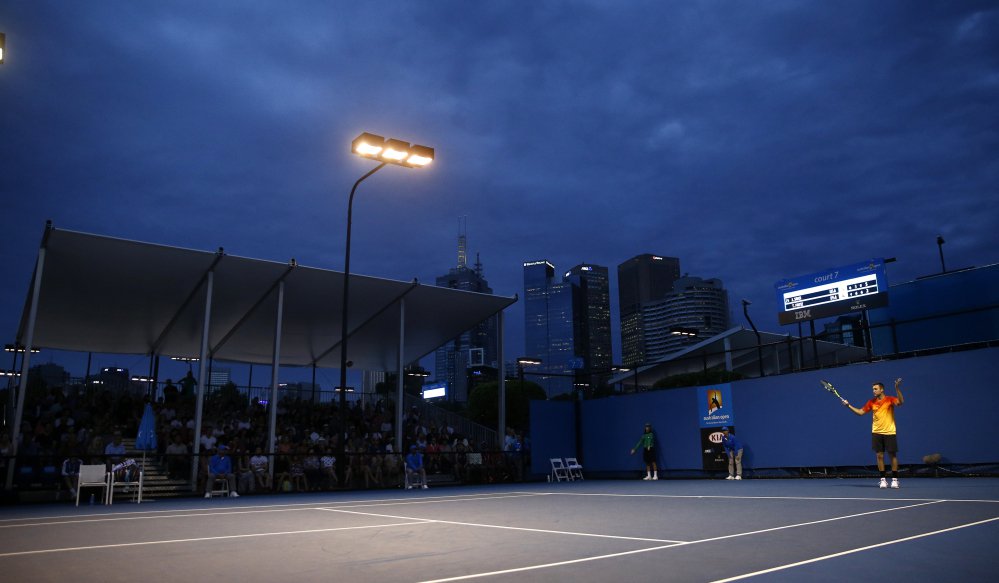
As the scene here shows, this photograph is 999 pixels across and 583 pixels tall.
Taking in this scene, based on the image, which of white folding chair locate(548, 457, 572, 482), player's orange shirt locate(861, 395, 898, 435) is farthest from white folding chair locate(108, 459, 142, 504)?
player's orange shirt locate(861, 395, 898, 435)

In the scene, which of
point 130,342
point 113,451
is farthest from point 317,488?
point 130,342

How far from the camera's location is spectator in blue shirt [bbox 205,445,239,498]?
16.9 metres

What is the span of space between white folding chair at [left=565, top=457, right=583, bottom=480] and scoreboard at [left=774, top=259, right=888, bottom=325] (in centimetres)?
827

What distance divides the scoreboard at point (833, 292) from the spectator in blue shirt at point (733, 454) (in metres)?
3.81

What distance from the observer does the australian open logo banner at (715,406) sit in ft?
68.2

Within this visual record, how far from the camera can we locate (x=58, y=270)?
1834 cm

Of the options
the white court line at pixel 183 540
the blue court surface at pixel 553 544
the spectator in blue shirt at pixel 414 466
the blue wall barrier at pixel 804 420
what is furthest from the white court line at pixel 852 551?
the spectator in blue shirt at pixel 414 466

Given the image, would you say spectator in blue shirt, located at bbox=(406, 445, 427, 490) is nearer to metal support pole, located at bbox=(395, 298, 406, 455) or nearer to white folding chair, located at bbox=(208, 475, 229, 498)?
metal support pole, located at bbox=(395, 298, 406, 455)

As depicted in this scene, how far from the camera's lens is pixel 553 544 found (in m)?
6.05

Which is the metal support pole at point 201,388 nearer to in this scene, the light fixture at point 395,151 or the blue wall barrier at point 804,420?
the light fixture at point 395,151

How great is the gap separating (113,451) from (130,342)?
440 inches

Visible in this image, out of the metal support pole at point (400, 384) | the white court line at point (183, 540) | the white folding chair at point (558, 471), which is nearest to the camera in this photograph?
the white court line at point (183, 540)

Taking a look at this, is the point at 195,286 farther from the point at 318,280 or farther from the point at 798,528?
the point at 798,528

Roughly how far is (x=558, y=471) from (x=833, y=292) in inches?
411
